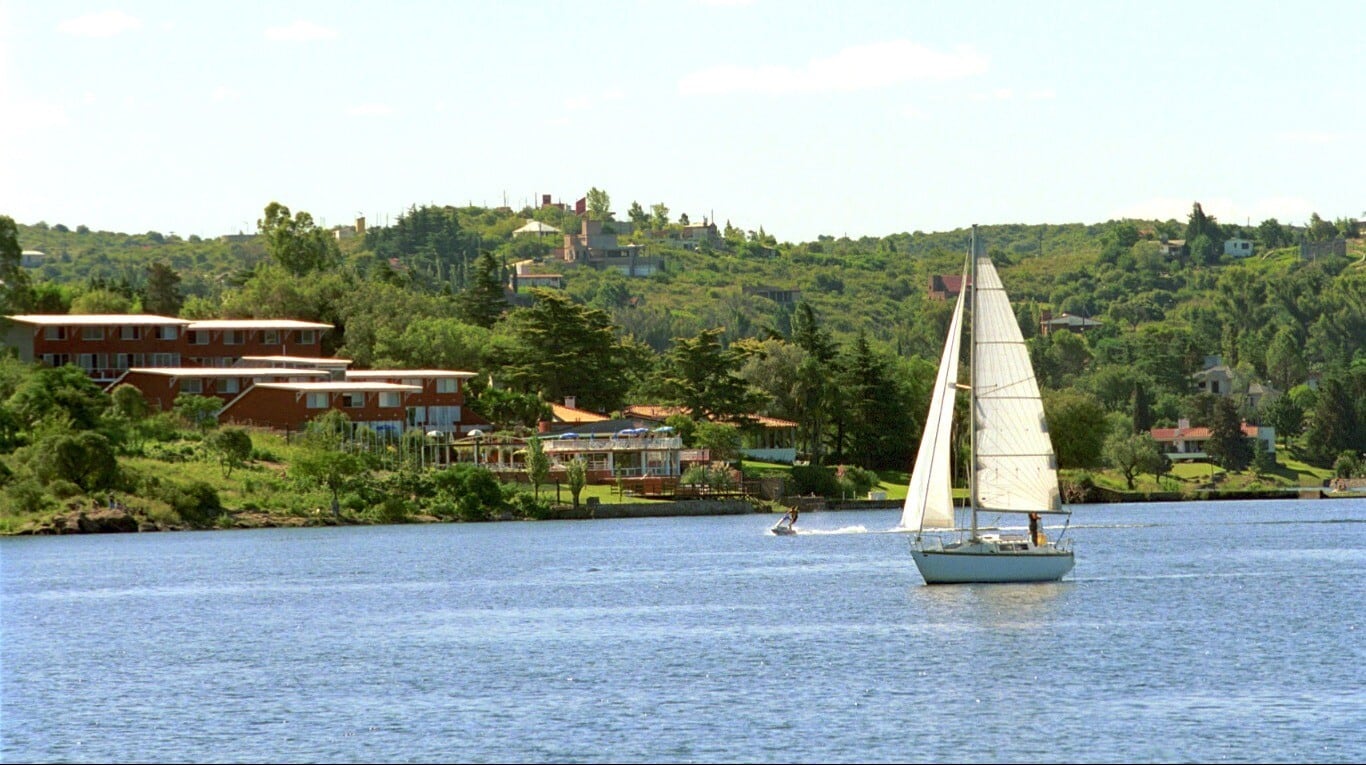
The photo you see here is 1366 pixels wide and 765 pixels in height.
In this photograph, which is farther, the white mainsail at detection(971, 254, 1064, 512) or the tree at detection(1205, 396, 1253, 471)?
the tree at detection(1205, 396, 1253, 471)

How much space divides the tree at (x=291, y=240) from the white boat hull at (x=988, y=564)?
11742 centimetres

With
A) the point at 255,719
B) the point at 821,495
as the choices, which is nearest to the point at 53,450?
the point at 821,495

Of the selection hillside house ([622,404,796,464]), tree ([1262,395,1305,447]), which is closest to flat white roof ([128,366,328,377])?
hillside house ([622,404,796,464])

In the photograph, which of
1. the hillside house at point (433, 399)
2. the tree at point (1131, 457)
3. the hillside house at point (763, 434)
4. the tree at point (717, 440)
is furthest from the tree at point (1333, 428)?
the hillside house at point (433, 399)

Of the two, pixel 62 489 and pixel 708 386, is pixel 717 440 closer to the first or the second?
pixel 708 386

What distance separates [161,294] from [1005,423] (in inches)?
5060

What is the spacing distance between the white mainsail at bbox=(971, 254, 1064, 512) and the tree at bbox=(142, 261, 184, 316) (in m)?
122

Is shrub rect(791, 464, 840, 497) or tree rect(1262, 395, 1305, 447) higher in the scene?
tree rect(1262, 395, 1305, 447)

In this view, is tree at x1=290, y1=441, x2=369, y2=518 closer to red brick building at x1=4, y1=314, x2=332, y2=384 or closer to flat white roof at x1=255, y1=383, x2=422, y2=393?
flat white roof at x1=255, y1=383, x2=422, y2=393

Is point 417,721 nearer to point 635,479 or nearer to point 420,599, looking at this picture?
point 420,599

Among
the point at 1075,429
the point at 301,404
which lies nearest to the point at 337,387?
the point at 301,404

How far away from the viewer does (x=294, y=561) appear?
81250mm

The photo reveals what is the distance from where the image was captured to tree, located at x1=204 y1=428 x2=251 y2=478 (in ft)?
362

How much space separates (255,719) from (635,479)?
3457 inches
